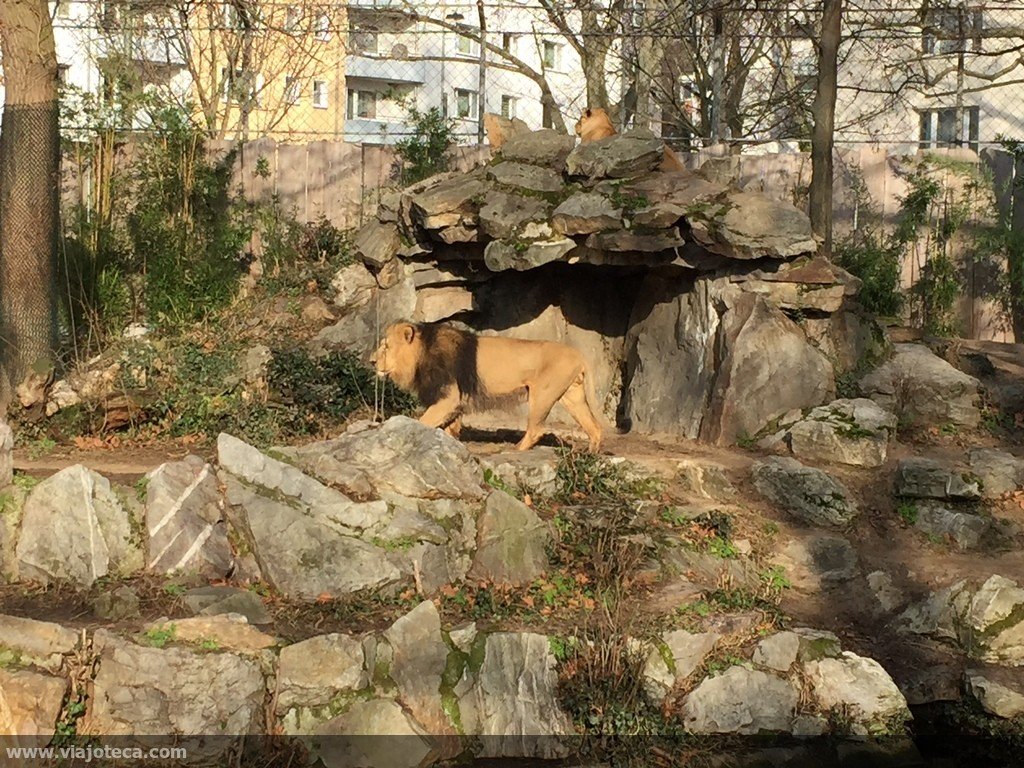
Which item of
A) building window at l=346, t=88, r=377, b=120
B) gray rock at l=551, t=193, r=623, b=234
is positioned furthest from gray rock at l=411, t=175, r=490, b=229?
Result: building window at l=346, t=88, r=377, b=120

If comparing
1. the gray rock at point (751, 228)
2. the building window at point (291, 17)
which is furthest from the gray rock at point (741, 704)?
the building window at point (291, 17)

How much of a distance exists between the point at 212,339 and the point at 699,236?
Answer: 4890 mm

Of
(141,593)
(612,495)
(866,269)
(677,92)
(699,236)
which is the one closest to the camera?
(141,593)

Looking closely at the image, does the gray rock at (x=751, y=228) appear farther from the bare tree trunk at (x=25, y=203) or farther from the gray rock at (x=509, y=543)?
the bare tree trunk at (x=25, y=203)

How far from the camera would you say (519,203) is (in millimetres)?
11188

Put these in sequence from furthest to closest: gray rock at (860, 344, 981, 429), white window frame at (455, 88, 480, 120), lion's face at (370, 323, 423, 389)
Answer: white window frame at (455, 88, 480, 120) < gray rock at (860, 344, 981, 429) < lion's face at (370, 323, 423, 389)

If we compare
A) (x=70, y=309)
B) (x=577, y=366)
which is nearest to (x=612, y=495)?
(x=577, y=366)

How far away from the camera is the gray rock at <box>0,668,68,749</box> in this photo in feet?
21.3

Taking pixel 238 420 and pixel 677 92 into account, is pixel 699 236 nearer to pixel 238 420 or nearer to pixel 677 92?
pixel 238 420

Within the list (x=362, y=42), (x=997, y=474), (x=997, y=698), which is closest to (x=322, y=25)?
(x=362, y=42)

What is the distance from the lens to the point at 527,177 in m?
11.5

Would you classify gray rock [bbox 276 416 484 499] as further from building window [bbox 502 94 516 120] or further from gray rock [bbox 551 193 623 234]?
building window [bbox 502 94 516 120]

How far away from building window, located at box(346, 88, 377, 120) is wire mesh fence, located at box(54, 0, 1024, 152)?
5cm

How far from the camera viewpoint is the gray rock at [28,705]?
6492 mm
